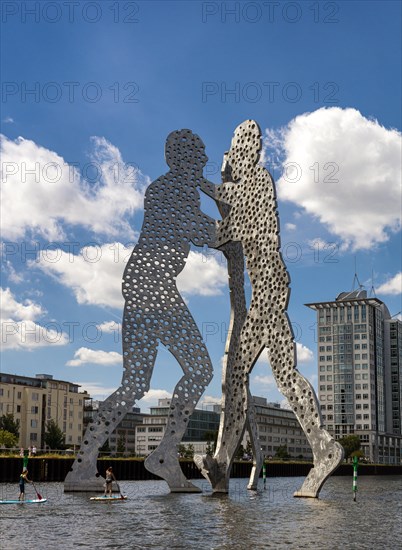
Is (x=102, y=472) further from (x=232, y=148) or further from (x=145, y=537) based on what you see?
(x=145, y=537)

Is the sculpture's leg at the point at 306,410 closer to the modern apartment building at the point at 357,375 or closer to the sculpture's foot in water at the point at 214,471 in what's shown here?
Answer: the sculpture's foot in water at the point at 214,471

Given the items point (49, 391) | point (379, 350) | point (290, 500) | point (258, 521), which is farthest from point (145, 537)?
point (379, 350)

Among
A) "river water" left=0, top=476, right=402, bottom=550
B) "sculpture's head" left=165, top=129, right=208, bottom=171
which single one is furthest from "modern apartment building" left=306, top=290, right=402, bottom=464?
"river water" left=0, top=476, right=402, bottom=550

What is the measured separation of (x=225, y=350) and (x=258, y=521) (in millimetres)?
9541

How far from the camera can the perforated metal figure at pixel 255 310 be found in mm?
25891

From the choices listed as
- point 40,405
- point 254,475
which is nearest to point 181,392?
point 254,475

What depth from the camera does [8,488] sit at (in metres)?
33.2

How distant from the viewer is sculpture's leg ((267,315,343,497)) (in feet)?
80.4

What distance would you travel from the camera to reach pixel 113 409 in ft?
92.3

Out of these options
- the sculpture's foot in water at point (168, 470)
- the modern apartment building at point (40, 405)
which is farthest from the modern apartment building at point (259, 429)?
the sculpture's foot in water at point (168, 470)

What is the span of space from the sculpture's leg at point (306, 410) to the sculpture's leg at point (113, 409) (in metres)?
4.69

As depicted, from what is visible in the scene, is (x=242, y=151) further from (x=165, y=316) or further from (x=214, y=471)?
(x=214, y=471)

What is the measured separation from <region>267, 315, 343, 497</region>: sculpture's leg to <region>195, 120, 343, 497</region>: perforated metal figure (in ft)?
0.10

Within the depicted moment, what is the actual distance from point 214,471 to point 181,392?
292 cm
